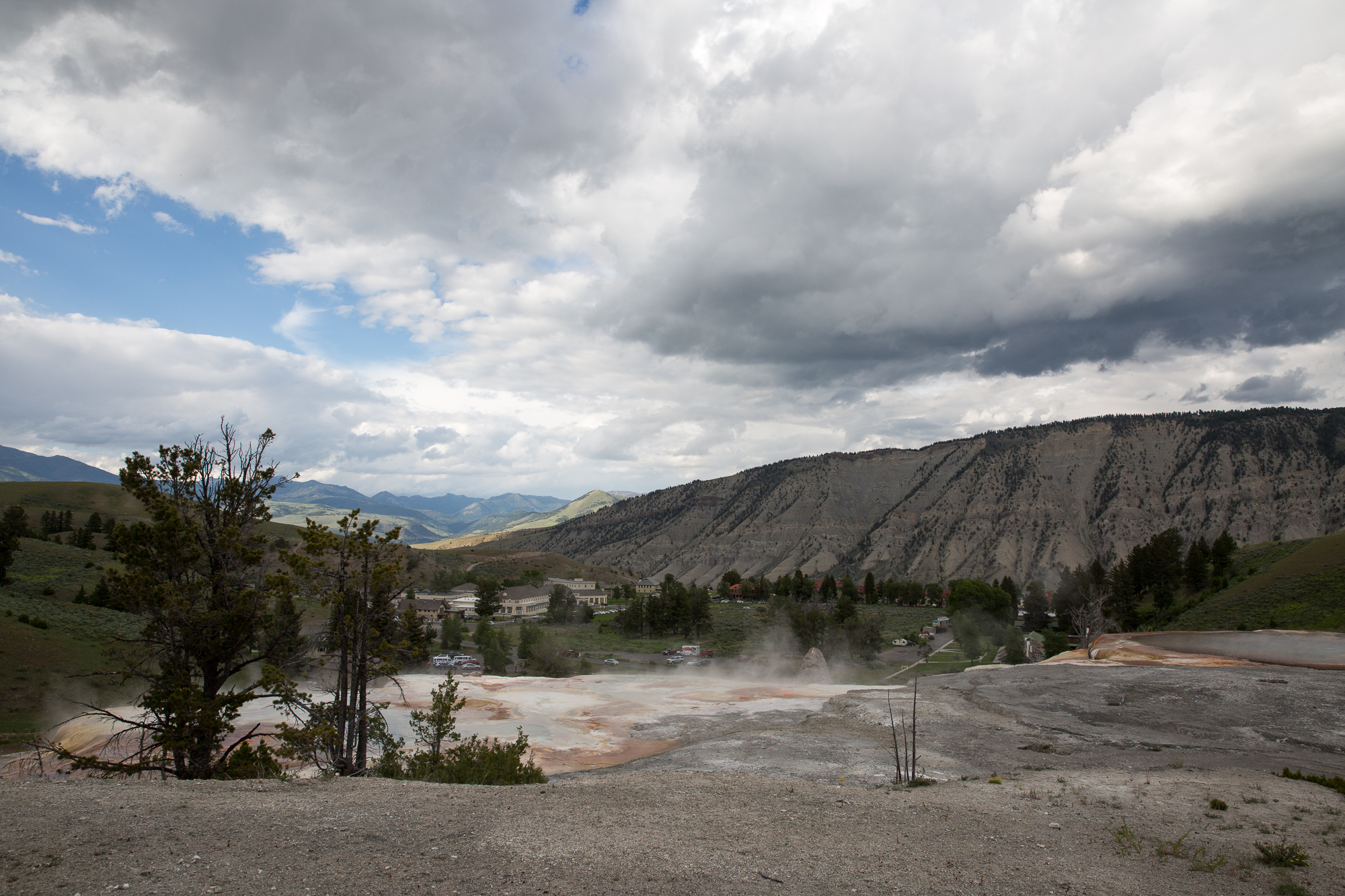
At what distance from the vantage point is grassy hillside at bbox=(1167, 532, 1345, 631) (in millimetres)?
44656

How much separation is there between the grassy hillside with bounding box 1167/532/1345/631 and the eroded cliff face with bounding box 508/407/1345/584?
8846cm

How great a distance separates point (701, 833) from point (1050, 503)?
170 m

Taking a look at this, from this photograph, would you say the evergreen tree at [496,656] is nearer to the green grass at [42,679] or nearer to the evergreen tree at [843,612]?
the green grass at [42,679]

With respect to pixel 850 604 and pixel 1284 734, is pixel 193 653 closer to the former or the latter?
pixel 1284 734

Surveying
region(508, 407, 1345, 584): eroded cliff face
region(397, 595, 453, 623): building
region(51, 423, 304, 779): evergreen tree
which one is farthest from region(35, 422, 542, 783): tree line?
region(508, 407, 1345, 584): eroded cliff face

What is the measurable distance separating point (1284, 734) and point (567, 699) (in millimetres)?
32125

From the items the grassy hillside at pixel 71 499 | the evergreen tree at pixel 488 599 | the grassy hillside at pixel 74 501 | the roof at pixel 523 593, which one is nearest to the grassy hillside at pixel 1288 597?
the evergreen tree at pixel 488 599

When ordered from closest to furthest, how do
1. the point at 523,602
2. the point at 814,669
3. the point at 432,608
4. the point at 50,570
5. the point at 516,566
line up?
1. the point at 814,669
2. the point at 50,570
3. the point at 432,608
4. the point at 523,602
5. the point at 516,566

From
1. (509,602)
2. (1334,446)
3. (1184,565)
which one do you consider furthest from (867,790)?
(1334,446)

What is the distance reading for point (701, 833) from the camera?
1056 centimetres

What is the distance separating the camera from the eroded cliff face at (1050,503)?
136m

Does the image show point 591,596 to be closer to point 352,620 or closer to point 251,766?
Answer: point 352,620

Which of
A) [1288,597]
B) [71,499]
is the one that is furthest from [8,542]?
[1288,597]

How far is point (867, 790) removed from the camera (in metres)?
14.9
